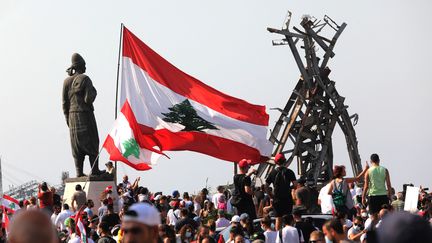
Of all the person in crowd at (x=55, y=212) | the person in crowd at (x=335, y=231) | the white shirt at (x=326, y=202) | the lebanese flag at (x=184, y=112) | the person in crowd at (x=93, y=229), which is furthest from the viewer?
the lebanese flag at (x=184, y=112)

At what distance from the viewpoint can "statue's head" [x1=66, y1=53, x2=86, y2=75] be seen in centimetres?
2603

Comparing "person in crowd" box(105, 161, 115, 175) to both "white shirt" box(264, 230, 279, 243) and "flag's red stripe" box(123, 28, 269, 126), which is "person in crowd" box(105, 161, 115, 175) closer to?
"flag's red stripe" box(123, 28, 269, 126)

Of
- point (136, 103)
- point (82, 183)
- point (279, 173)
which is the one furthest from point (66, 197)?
point (279, 173)

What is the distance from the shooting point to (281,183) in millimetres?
17688

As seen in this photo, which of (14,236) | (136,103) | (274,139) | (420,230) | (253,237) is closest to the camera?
(420,230)

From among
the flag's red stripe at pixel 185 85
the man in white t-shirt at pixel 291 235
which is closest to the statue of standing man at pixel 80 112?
the flag's red stripe at pixel 185 85

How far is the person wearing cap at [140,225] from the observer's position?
6.60m

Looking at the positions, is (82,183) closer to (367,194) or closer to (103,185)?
(103,185)

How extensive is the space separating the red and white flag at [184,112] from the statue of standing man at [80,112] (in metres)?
0.99

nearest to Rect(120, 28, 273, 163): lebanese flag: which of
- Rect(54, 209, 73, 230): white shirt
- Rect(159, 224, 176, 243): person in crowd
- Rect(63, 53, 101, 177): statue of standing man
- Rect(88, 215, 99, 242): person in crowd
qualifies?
Rect(63, 53, 101, 177): statue of standing man

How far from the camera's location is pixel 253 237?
16234 mm

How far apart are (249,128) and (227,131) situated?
0.55 meters

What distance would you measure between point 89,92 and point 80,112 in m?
0.57

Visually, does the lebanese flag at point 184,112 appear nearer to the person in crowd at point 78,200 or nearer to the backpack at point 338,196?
the person in crowd at point 78,200
